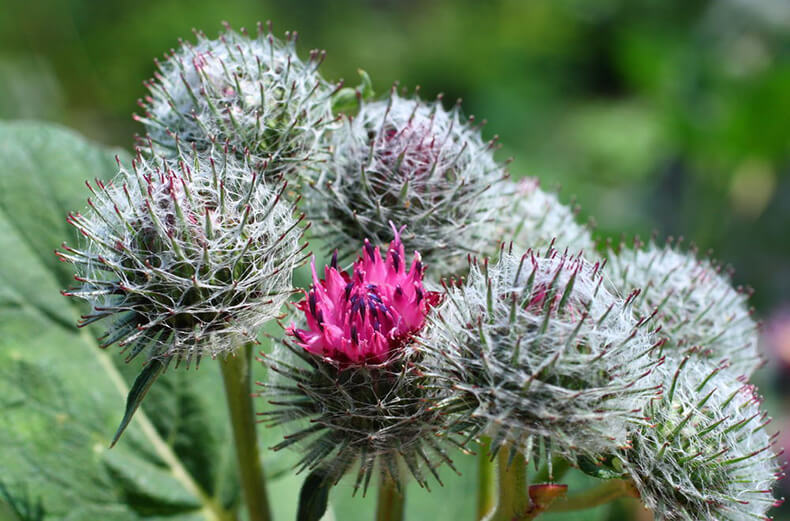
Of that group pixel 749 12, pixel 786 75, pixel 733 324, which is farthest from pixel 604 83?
pixel 733 324

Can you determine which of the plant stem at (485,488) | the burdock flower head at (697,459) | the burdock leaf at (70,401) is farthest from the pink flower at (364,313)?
the burdock leaf at (70,401)

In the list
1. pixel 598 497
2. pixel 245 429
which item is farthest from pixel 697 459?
pixel 245 429

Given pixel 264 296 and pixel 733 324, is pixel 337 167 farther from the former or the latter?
pixel 733 324

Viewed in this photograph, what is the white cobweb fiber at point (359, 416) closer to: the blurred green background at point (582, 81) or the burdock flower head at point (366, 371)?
the burdock flower head at point (366, 371)

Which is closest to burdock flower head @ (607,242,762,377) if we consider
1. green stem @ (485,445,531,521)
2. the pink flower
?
green stem @ (485,445,531,521)

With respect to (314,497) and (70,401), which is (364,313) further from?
(70,401)

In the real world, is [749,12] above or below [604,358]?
above

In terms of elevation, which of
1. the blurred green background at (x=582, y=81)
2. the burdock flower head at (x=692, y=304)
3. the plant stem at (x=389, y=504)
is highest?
the blurred green background at (x=582, y=81)
